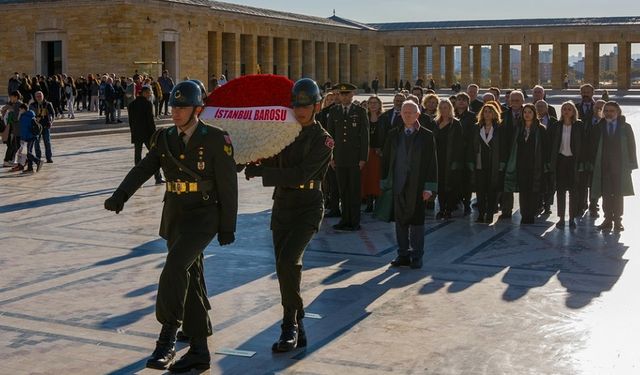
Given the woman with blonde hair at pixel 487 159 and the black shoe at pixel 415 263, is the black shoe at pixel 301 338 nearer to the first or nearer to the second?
the black shoe at pixel 415 263

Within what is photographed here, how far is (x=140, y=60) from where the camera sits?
41.7 m

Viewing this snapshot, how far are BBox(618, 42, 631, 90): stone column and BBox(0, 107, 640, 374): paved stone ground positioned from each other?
5814 centimetres

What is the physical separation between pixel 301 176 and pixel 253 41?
49786 millimetres

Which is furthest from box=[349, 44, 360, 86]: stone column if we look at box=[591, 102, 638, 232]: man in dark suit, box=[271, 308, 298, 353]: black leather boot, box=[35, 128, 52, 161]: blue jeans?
box=[271, 308, 298, 353]: black leather boot

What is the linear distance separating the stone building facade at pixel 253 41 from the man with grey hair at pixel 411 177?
32.1 metres

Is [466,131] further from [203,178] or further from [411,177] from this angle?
[203,178]

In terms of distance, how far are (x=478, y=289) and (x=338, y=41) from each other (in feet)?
196

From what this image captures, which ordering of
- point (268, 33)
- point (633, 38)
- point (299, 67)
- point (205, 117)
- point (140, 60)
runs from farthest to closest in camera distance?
1. point (633, 38)
2. point (299, 67)
3. point (268, 33)
4. point (140, 60)
5. point (205, 117)

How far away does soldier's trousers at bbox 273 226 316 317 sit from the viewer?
21.3 ft

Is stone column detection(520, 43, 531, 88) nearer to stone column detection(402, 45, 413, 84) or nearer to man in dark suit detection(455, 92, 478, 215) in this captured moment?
A: stone column detection(402, 45, 413, 84)

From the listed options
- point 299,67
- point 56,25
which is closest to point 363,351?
point 56,25

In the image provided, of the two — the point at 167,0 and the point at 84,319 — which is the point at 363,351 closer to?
the point at 84,319

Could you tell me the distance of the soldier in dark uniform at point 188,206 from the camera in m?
5.93

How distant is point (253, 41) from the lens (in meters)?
55.3
